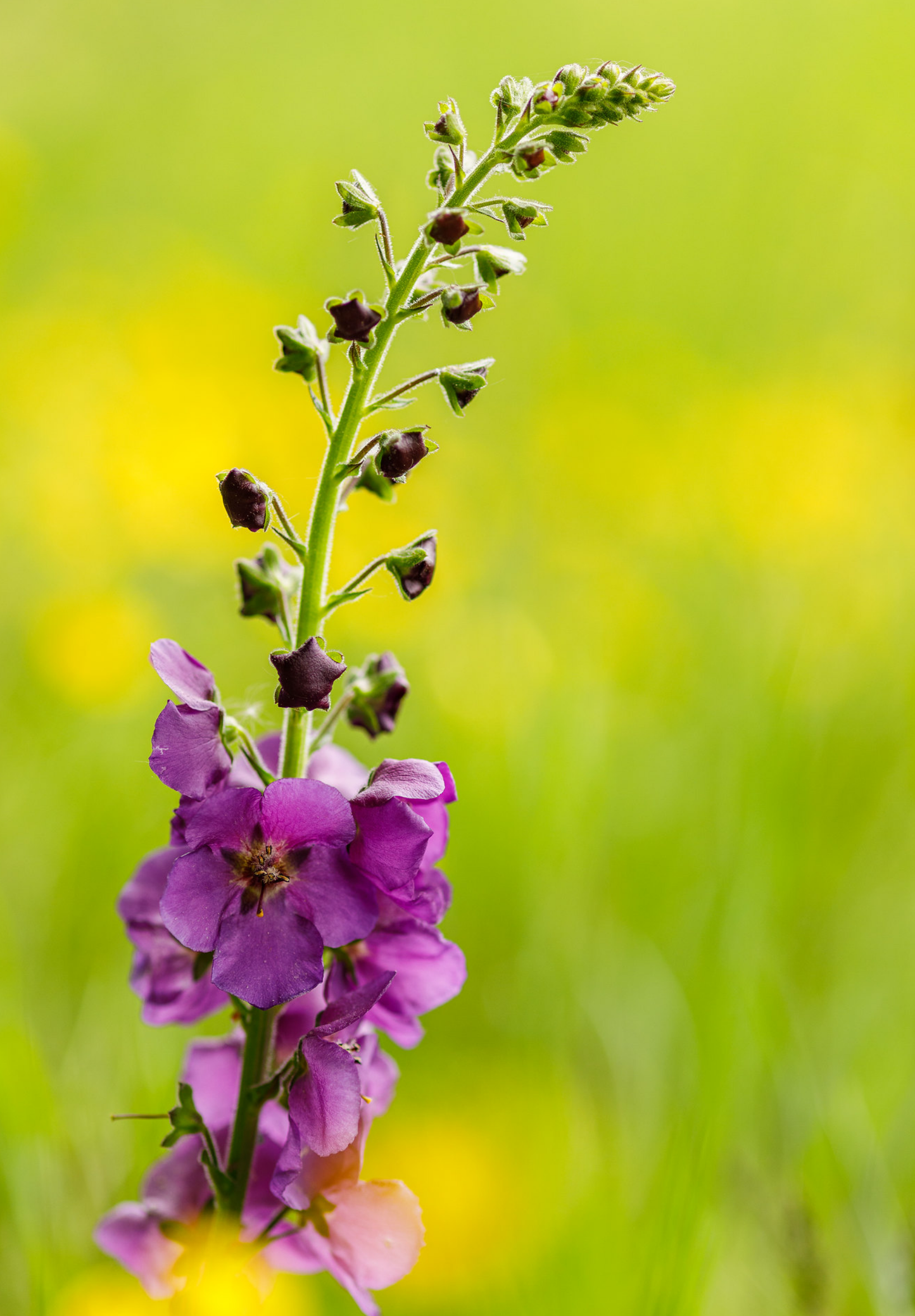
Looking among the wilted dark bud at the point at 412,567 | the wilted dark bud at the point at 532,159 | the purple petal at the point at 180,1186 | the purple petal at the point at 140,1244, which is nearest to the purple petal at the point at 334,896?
the wilted dark bud at the point at 412,567

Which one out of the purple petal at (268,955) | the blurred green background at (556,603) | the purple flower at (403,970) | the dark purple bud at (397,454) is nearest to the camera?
the purple petal at (268,955)

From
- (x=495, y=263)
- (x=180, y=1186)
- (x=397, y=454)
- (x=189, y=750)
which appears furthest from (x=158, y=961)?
(x=495, y=263)

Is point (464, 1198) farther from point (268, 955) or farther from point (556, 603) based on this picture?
point (556, 603)

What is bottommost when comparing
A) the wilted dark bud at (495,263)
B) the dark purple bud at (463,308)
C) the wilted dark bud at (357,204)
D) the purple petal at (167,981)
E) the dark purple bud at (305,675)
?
the purple petal at (167,981)

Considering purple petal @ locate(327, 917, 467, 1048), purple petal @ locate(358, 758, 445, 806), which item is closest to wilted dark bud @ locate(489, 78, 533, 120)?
purple petal @ locate(358, 758, 445, 806)

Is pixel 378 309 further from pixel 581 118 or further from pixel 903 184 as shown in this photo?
pixel 903 184

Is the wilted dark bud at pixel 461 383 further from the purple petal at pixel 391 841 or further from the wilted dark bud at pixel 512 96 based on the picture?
the purple petal at pixel 391 841
